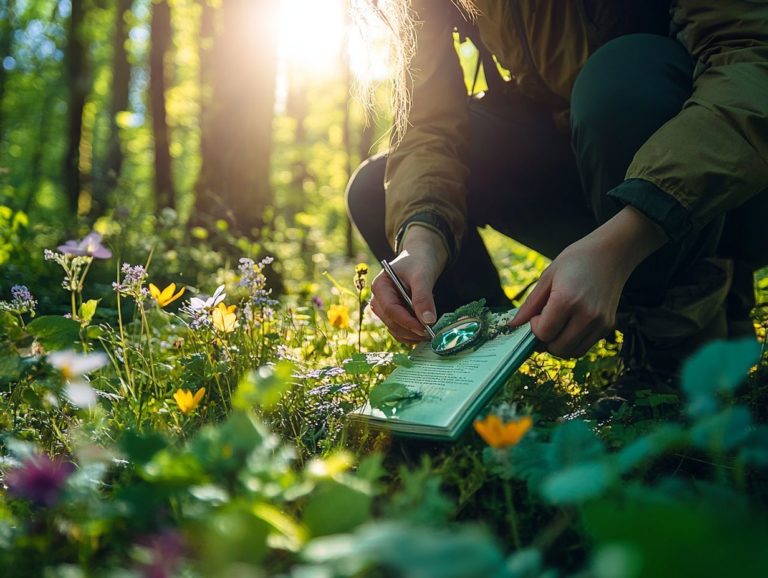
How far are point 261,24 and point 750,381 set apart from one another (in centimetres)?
466

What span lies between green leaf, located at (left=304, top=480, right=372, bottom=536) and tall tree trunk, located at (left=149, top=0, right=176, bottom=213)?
964 cm

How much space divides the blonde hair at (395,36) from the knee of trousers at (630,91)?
485 mm

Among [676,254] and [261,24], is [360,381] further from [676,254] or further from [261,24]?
[261,24]

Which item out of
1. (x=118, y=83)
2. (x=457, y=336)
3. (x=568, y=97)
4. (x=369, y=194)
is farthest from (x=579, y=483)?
(x=118, y=83)

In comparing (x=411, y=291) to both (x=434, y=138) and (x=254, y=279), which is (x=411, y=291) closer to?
(x=254, y=279)

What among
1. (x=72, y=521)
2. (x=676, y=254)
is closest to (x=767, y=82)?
(x=676, y=254)

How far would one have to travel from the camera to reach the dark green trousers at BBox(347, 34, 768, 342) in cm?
199

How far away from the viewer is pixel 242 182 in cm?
563

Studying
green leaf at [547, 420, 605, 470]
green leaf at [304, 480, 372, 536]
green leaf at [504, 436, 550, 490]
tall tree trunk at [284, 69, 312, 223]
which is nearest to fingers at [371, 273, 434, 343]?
green leaf at [504, 436, 550, 490]

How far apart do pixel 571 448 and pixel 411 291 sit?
3.40ft

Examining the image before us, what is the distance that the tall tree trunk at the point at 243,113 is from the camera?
217 inches

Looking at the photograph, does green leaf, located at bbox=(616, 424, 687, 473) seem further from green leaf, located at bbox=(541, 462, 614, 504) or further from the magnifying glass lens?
the magnifying glass lens

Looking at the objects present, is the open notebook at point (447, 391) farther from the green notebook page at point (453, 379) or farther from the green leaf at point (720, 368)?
the green leaf at point (720, 368)

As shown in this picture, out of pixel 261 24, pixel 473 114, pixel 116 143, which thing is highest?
pixel 261 24
